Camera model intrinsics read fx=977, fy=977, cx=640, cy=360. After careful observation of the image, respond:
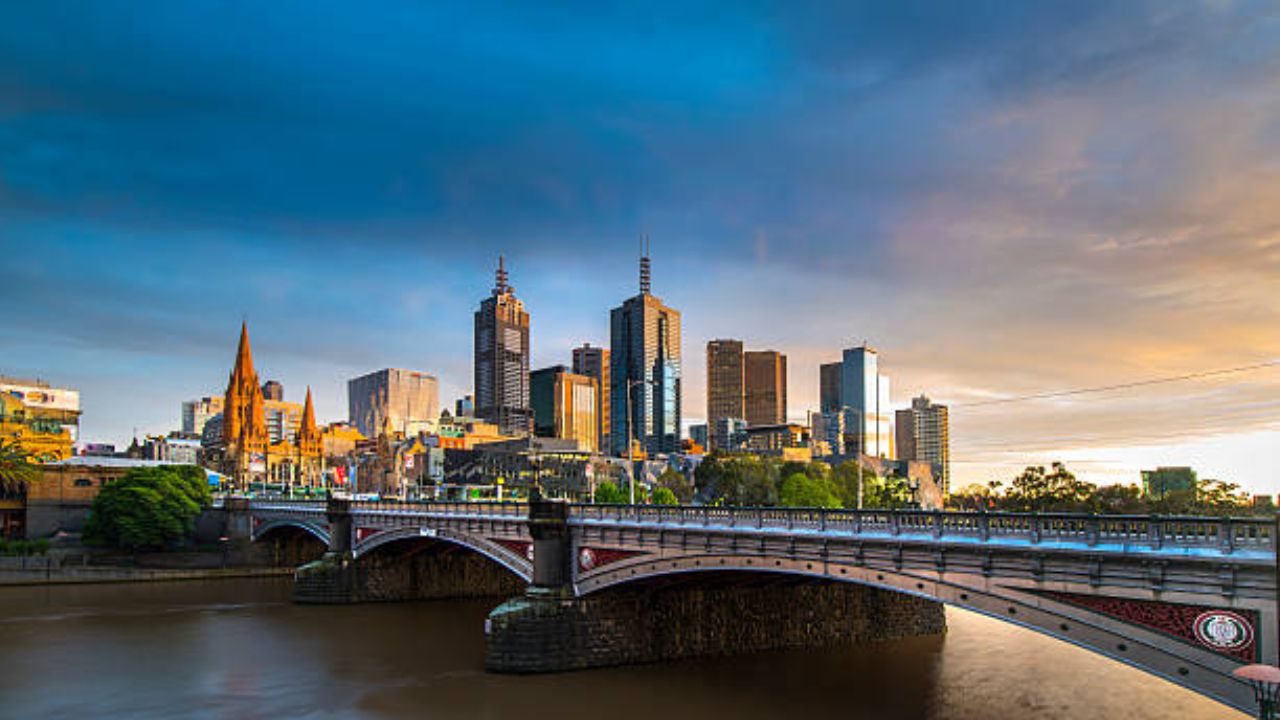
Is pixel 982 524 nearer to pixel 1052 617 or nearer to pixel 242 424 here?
pixel 1052 617

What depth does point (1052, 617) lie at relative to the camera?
2753cm

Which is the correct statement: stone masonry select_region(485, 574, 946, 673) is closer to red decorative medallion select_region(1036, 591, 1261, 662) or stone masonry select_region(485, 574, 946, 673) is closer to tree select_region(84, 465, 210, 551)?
red decorative medallion select_region(1036, 591, 1261, 662)

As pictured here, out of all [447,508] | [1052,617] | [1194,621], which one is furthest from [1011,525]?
[447,508]

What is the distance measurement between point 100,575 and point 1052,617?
8712cm

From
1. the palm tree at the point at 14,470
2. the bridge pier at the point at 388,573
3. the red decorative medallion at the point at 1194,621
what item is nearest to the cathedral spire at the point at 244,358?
the palm tree at the point at 14,470

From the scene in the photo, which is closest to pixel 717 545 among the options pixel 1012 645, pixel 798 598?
pixel 798 598

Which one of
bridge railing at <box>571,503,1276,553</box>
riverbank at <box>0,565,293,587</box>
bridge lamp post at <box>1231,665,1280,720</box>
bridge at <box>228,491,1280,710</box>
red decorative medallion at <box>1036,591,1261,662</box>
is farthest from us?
riverbank at <box>0,565,293,587</box>

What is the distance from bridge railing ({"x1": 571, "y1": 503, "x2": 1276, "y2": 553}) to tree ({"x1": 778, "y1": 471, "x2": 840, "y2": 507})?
70.4m

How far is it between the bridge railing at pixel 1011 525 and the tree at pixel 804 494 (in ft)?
231

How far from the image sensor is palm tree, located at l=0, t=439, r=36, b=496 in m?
106

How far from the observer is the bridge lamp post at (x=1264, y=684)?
20.6 meters

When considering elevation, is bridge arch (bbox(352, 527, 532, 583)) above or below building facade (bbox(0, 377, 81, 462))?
below

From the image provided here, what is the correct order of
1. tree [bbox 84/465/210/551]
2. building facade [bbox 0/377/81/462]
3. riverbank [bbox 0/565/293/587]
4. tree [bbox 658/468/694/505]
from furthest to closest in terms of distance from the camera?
1. tree [bbox 658/468/694/505]
2. building facade [bbox 0/377/81/462]
3. tree [bbox 84/465/210/551]
4. riverbank [bbox 0/565/293/587]

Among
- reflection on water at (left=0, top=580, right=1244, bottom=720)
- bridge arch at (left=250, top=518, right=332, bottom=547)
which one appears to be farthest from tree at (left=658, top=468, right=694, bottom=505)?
reflection on water at (left=0, top=580, right=1244, bottom=720)
